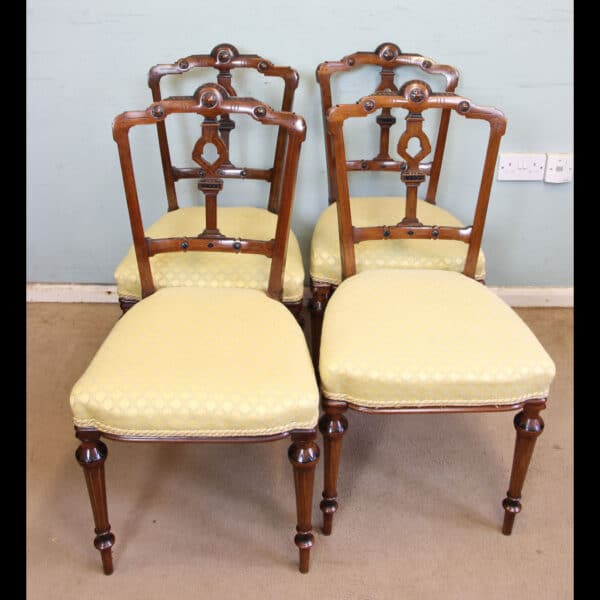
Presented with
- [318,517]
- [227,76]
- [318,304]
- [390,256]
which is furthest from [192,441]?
[227,76]

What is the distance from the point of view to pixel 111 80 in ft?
6.91

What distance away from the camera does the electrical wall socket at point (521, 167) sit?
7.23ft

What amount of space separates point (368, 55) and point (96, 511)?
1.41 metres

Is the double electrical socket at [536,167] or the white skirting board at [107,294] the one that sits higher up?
the double electrical socket at [536,167]

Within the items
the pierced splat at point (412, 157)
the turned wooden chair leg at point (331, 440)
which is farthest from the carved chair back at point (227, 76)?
the turned wooden chair leg at point (331, 440)

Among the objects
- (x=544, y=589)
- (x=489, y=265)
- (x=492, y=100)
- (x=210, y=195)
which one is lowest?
(x=544, y=589)

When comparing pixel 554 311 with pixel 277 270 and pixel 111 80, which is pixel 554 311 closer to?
pixel 277 270

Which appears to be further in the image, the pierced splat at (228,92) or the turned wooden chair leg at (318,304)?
the pierced splat at (228,92)

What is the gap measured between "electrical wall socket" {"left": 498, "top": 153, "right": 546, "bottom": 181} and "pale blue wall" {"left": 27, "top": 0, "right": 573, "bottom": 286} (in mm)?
27

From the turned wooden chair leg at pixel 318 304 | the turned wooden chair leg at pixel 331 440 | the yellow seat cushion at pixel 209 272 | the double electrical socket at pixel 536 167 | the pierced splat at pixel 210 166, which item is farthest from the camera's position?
the double electrical socket at pixel 536 167

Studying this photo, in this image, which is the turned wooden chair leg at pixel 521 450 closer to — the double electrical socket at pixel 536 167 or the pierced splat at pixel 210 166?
the pierced splat at pixel 210 166

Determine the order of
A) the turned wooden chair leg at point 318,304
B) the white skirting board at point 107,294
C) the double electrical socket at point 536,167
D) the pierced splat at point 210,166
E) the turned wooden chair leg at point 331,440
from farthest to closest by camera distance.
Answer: the white skirting board at point 107,294 < the double electrical socket at point 536,167 < the turned wooden chair leg at point 318,304 < the pierced splat at point 210,166 < the turned wooden chair leg at point 331,440

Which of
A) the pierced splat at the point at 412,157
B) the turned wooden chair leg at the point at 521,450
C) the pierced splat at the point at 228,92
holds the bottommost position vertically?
the turned wooden chair leg at the point at 521,450

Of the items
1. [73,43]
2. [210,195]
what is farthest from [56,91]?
[210,195]
